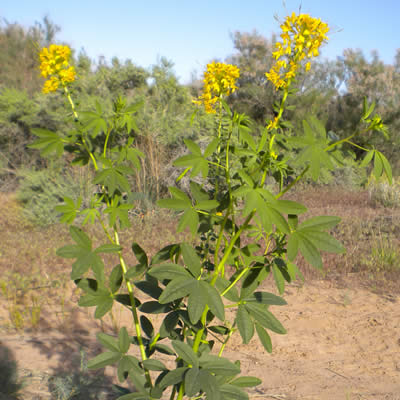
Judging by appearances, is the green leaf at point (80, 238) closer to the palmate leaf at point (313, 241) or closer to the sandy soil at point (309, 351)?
the palmate leaf at point (313, 241)

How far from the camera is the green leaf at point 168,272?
101 centimetres

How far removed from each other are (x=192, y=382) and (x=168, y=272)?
290 millimetres

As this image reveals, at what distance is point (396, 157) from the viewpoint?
1298 cm

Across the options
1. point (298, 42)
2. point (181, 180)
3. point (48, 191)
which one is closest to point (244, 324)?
point (298, 42)

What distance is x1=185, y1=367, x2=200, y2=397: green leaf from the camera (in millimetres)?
989

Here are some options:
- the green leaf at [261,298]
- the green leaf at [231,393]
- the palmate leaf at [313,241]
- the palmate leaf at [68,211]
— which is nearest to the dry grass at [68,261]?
the palmate leaf at [68,211]

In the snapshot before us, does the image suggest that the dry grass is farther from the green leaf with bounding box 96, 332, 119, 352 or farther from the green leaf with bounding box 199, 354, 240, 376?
the green leaf with bounding box 199, 354, 240, 376

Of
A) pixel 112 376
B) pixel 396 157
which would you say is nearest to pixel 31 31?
pixel 396 157

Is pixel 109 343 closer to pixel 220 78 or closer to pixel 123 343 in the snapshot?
pixel 123 343

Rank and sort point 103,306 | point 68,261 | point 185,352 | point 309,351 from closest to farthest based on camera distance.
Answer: point 185,352 → point 103,306 → point 309,351 → point 68,261

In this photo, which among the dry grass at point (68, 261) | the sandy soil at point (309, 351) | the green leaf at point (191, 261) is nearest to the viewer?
the green leaf at point (191, 261)

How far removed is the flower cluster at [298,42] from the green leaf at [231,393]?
937mm

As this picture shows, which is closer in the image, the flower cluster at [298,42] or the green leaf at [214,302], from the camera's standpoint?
the green leaf at [214,302]

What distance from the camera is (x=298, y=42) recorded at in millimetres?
1128
